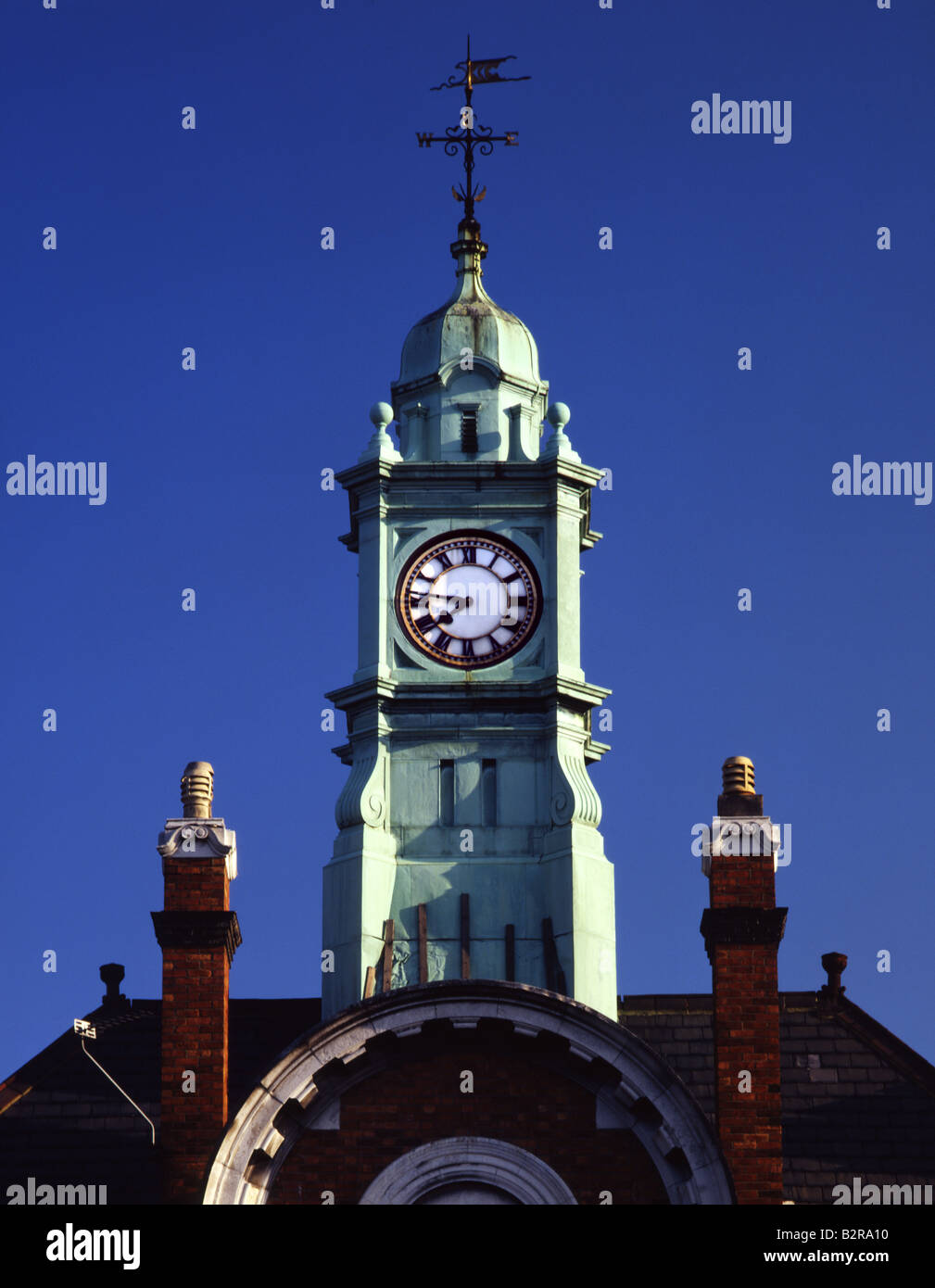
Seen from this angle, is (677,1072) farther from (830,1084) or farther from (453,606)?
(453,606)

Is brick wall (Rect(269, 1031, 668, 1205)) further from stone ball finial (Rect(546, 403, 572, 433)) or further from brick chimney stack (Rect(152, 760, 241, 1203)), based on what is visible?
stone ball finial (Rect(546, 403, 572, 433))

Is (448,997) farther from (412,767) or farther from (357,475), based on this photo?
(357,475)

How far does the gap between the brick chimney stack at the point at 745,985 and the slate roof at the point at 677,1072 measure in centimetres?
262

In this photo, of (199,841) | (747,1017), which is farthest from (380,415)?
(747,1017)

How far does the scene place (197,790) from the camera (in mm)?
49281

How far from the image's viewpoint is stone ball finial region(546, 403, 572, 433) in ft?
183

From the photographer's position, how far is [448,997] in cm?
4731

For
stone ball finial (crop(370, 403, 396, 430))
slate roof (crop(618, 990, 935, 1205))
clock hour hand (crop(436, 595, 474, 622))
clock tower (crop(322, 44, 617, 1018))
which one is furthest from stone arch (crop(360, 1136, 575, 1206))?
stone ball finial (crop(370, 403, 396, 430))

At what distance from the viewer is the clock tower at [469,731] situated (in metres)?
52.6

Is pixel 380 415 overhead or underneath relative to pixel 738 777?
overhead

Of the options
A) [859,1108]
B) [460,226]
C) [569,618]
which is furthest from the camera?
[460,226]

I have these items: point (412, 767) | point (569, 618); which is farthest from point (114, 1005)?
point (569, 618)

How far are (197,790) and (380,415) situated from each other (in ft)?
29.1
